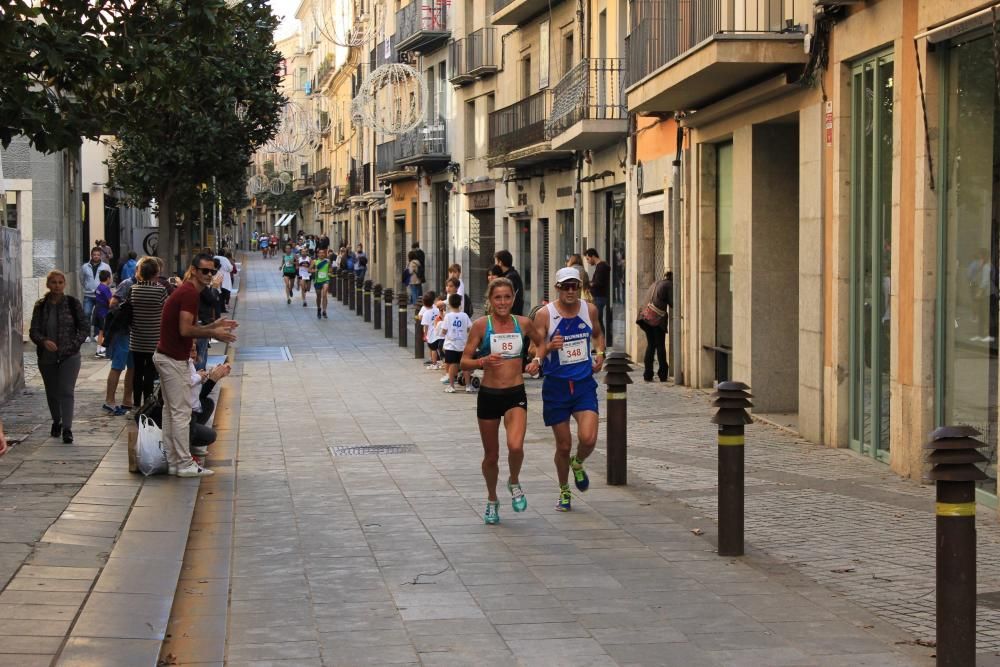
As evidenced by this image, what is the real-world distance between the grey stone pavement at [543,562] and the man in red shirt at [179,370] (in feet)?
1.08

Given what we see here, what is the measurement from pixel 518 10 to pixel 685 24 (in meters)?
14.5

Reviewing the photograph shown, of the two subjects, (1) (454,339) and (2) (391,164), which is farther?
(2) (391,164)

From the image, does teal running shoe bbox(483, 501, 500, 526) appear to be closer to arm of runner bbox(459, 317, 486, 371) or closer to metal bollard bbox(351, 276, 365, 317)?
arm of runner bbox(459, 317, 486, 371)

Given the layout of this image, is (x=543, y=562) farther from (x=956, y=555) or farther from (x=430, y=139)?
(x=430, y=139)

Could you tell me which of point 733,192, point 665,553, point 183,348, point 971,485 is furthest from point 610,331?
point 971,485

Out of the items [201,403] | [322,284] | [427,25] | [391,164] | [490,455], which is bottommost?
[490,455]

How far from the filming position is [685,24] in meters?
16.6

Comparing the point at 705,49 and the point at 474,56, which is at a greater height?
the point at 474,56

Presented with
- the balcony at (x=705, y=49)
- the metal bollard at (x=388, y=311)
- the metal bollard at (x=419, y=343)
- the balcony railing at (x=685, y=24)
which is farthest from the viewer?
the metal bollard at (x=388, y=311)

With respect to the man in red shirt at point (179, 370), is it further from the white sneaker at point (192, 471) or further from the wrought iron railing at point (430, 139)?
the wrought iron railing at point (430, 139)

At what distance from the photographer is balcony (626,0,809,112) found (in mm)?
14016

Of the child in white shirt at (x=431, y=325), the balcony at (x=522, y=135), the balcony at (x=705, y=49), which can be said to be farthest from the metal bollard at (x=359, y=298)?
the balcony at (x=705, y=49)

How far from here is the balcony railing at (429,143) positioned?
42.1m

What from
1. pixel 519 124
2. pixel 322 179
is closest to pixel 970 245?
pixel 519 124
